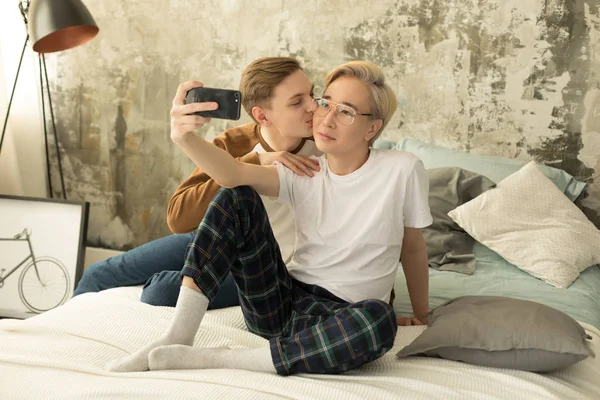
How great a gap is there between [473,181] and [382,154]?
96 centimetres

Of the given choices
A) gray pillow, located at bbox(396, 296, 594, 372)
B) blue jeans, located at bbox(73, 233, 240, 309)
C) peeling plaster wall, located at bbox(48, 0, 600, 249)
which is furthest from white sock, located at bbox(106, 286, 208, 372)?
peeling plaster wall, located at bbox(48, 0, 600, 249)

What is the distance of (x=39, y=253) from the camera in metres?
3.18

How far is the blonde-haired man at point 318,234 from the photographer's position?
5.12 feet

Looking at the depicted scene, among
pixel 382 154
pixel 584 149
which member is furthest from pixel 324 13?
pixel 382 154

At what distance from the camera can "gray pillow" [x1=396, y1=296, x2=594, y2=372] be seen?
5.04ft

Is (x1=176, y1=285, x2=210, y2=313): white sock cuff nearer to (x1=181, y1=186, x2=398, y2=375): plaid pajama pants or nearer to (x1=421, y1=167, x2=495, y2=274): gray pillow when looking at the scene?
(x1=181, y1=186, x2=398, y2=375): plaid pajama pants

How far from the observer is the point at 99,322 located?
5.82 feet

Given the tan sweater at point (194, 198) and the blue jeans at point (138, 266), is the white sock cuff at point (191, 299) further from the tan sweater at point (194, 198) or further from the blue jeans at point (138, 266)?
the blue jeans at point (138, 266)

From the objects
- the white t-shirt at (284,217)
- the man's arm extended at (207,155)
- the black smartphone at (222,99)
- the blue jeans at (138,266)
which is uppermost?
the black smartphone at (222,99)

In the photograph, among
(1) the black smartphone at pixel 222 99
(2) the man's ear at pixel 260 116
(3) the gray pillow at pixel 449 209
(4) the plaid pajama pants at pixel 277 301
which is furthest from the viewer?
(3) the gray pillow at pixel 449 209

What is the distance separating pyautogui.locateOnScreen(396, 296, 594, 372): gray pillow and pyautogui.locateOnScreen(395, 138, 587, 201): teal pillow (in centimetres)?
112

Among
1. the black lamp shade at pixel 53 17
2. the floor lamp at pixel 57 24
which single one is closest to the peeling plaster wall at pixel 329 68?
the floor lamp at pixel 57 24

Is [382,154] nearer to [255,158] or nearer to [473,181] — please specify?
[255,158]

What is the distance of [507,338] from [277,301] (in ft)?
1.82
